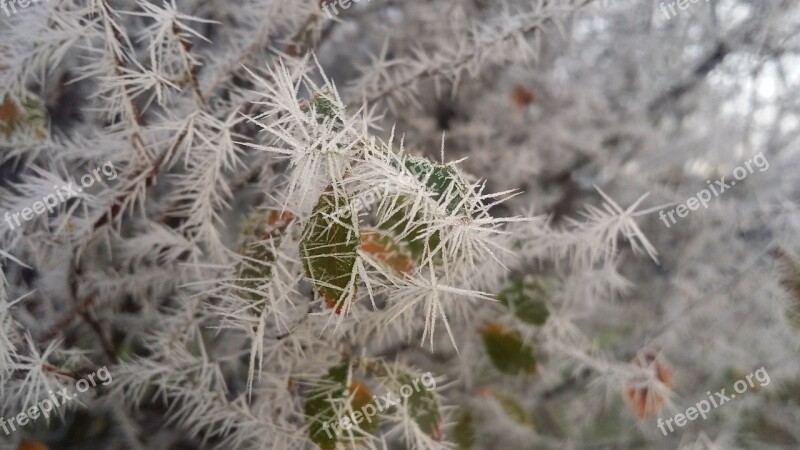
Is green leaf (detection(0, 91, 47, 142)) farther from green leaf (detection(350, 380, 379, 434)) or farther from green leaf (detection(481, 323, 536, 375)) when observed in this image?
green leaf (detection(481, 323, 536, 375))

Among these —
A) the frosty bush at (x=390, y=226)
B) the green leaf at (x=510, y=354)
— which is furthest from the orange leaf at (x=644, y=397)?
the green leaf at (x=510, y=354)

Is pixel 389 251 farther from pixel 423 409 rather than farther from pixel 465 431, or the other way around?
pixel 465 431

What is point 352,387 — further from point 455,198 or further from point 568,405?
point 568,405

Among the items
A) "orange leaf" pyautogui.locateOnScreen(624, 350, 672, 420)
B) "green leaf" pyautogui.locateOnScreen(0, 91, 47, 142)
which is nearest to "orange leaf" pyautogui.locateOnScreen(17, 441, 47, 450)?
"green leaf" pyautogui.locateOnScreen(0, 91, 47, 142)

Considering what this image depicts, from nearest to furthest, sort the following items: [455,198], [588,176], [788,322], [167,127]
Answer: [455,198]
[167,127]
[788,322]
[588,176]

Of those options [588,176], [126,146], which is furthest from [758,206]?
[126,146]

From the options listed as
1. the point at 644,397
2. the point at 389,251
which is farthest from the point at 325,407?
the point at 644,397

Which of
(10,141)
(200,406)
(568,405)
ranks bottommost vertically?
(568,405)
